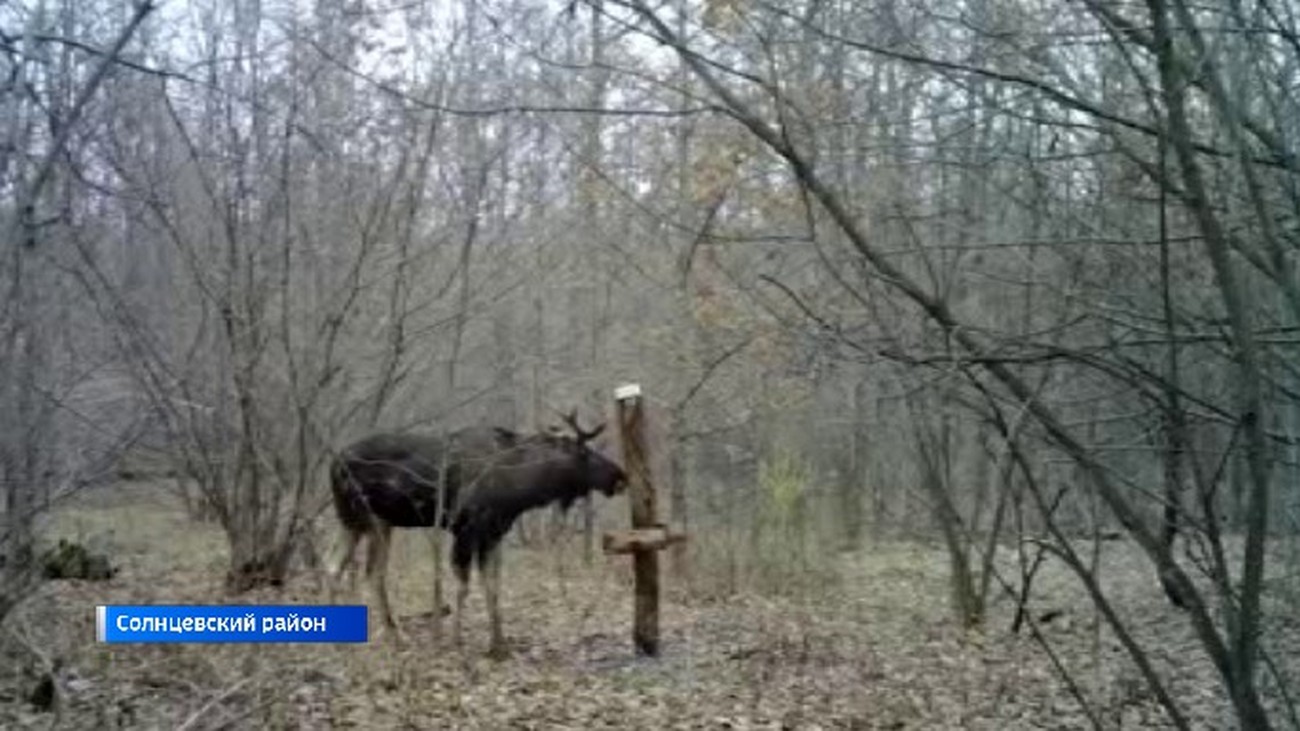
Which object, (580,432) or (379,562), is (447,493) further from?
(580,432)

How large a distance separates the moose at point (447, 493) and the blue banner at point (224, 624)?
3.74 ft

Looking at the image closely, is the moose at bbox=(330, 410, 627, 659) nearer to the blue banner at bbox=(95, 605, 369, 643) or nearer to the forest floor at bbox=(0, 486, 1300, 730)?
the forest floor at bbox=(0, 486, 1300, 730)

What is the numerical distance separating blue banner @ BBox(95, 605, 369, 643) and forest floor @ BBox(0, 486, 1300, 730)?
123 mm

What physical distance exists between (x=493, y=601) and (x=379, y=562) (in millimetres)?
1064

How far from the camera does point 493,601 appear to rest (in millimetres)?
10336

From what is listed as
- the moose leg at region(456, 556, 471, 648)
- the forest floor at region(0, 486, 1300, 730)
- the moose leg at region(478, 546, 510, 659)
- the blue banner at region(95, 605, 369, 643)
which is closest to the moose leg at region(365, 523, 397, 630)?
the forest floor at region(0, 486, 1300, 730)

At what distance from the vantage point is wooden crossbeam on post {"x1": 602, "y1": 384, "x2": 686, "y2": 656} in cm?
1072

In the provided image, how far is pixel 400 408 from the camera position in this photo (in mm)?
12492

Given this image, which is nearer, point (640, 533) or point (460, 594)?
Answer: point (460, 594)

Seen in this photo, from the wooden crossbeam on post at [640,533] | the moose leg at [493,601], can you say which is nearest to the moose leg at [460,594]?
the moose leg at [493,601]

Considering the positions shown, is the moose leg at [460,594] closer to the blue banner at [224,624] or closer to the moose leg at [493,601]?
the moose leg at [493,601]

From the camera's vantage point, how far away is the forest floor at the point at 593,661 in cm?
783

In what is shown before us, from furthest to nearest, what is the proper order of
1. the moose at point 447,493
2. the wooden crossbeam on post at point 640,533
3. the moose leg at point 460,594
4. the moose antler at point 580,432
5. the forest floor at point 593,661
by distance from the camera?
the moose antler at point 580,432, the wooden crossbeam on post at point 640,533, the moose at point 447,493, the moose leg at point 460,594, the forest floor at point 593,661

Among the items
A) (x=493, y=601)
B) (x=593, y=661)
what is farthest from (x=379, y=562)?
(x=593, y=661)
